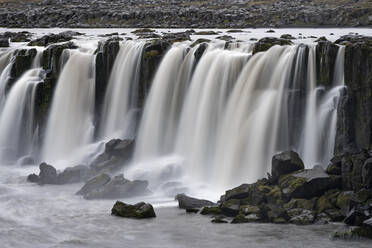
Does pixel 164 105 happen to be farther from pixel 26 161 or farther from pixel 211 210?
pixel 211 210

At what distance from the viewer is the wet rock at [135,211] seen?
25484 millimetres

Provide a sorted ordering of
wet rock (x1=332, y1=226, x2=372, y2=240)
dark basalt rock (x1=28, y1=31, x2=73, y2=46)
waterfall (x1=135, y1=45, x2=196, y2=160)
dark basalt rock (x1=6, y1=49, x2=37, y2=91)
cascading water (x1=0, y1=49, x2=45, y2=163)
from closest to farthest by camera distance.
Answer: wet rock (x1=332, y1=226, x2=372, y2=240)
waterfall (x1=135, y1=45, x2=196, y2=160)
cascading water (x1=0, y1=49, x2=45, y2=163)
dark basalt rock (x1=6, y1=49, x2=37, y2=91)
dark basalt rock (x1=28, y1=31, x2=73, y2=46)

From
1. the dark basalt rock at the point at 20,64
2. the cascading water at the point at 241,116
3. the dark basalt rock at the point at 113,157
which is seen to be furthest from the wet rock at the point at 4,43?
the dark basalt rock at the point at 113,157

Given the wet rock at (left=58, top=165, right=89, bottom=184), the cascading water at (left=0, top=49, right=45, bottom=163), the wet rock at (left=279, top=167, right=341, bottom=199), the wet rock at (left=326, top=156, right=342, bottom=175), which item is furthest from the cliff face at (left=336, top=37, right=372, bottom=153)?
the cascading water at (left=0, top=49, right=45, bottom=163)

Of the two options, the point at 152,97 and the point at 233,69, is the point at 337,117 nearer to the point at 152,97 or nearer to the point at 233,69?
the point at 233,69

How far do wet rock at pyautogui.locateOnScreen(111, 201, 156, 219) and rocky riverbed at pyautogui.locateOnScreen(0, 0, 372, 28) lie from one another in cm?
4027

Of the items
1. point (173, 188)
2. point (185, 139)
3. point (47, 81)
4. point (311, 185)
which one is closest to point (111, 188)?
point (173, 188)

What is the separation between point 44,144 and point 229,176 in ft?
42.0

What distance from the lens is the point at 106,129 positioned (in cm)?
3850

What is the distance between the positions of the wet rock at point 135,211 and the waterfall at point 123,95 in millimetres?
11426

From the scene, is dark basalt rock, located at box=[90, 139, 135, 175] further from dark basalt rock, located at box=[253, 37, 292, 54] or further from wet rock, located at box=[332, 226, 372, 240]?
wet rock, located at box=[332, 226, 372, 240]

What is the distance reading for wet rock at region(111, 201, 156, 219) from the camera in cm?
2548

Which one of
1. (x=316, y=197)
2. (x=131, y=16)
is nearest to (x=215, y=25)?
(x=131, y=16)

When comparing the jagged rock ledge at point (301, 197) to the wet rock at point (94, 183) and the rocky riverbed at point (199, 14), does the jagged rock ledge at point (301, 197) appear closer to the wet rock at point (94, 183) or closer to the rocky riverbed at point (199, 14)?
the wet rock at point (94, 183)
